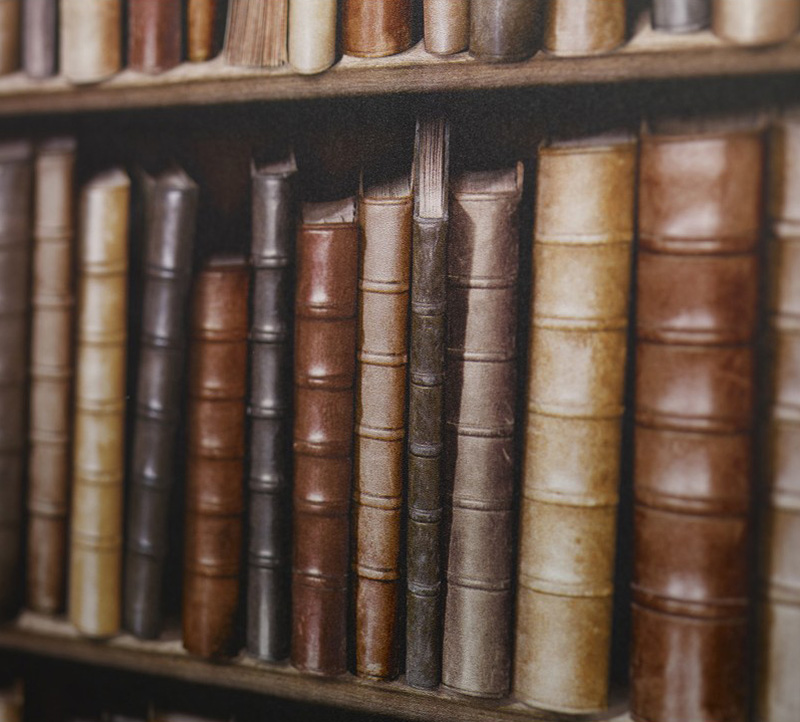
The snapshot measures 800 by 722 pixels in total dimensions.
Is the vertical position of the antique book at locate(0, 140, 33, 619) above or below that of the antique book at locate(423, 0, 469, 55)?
below

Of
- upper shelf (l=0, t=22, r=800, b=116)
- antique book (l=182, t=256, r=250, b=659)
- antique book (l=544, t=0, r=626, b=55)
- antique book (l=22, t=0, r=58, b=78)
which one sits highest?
antique book (l=22, t=0, r=58, b=78)

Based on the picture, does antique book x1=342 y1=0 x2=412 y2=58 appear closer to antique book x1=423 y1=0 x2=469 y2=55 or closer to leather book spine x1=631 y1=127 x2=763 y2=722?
antique book x1=423 y1=0 x2=469 y2=55

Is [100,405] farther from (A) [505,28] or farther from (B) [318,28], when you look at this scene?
(A) [505,28]

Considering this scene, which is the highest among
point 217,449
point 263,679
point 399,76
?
point 399,76

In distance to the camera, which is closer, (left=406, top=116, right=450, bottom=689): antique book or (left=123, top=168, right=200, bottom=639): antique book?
(left=406, top=116, right=450, bottom=689): antique book

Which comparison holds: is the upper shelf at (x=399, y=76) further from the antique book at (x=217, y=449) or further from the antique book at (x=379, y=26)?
the antique book at (x=217, y=449)

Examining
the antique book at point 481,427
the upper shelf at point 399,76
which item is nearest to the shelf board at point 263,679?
the antique book at point 481,427

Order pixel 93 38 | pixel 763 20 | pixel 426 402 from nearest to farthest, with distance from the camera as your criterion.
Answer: pixel 763 20
pixel 426 402
pixel 93 38

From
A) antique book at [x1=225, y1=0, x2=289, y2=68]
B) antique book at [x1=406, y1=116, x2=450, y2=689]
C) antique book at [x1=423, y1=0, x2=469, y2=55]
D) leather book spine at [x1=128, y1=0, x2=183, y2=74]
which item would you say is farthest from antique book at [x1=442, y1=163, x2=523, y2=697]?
leather book spine at [x1=128, y1=0, x2=183, y2=74]

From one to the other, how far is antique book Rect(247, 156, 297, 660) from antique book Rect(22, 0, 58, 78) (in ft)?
0.91

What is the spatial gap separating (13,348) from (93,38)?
361mm

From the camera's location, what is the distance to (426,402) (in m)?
0.71

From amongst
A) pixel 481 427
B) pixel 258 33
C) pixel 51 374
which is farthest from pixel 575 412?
pixel 51 374

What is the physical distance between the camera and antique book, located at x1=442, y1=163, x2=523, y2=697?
2.32ft
